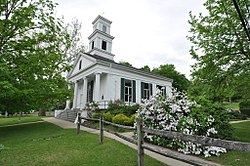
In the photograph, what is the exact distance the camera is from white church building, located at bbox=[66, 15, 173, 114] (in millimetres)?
16609

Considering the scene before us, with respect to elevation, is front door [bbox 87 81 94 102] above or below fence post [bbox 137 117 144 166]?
above

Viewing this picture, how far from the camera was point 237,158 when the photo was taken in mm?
5117

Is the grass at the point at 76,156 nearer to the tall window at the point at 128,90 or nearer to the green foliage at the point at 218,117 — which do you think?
the green foliage at the point at 218,117

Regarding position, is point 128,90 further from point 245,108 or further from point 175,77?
point 175,77

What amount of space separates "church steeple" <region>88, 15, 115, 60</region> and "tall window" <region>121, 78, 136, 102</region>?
569 centimetres

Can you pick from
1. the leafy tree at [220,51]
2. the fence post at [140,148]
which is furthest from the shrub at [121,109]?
the fence post at [140,148]

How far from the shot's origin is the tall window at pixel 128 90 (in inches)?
690

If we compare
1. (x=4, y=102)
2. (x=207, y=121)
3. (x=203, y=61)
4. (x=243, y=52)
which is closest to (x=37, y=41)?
(x=4, y=102)

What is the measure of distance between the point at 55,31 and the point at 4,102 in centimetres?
567

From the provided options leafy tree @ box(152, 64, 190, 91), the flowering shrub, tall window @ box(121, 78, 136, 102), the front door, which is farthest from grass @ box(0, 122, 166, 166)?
leafy tree @ box(152, 64, 190, 91)

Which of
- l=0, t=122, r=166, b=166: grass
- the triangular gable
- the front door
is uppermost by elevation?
the triangular gable

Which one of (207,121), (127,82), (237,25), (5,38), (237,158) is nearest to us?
(237,158)

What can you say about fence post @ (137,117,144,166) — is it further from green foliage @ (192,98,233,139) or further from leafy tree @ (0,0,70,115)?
leafy tree @ (0,0,70,115)

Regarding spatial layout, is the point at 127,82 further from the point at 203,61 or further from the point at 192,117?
the point at 192,117
